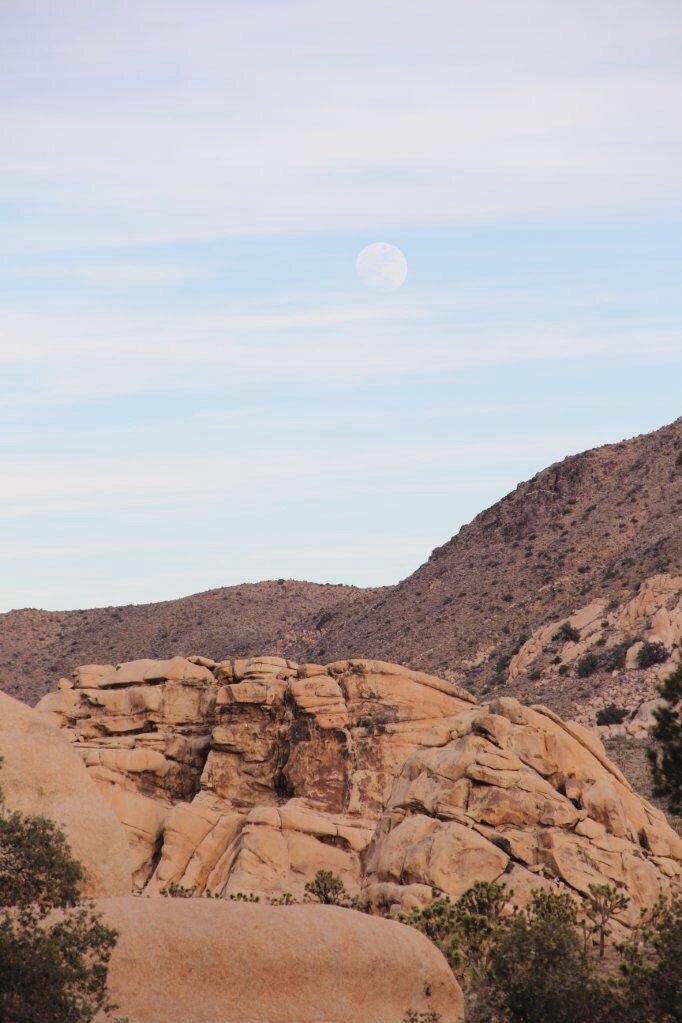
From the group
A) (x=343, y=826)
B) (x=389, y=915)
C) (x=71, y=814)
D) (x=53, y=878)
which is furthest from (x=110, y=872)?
(x=343, y=826)

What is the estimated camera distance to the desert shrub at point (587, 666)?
90.3 meters

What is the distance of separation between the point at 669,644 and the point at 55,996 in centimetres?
7405

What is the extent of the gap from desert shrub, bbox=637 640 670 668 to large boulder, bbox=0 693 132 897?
58.7m

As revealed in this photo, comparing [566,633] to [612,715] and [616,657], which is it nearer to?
[616,657]

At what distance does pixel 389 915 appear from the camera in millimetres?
35969

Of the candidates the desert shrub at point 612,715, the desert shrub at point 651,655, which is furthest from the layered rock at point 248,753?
the desert shrub at point 651,655

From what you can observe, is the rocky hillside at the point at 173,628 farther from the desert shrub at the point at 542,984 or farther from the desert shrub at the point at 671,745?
the desert shrub at the point at 542,984

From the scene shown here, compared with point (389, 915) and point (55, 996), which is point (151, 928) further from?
point (389, 915)

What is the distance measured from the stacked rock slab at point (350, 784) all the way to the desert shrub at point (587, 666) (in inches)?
1555

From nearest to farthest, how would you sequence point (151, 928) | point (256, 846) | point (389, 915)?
point (151, 928)
point (389, 915)
point (256, 846)

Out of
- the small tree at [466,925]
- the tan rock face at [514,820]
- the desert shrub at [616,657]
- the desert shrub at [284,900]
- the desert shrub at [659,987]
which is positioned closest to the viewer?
the desert shrub at [659,987]

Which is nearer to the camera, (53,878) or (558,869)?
(53,878)

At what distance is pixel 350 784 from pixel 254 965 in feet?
87.1

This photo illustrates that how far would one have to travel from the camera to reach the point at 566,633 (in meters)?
100
